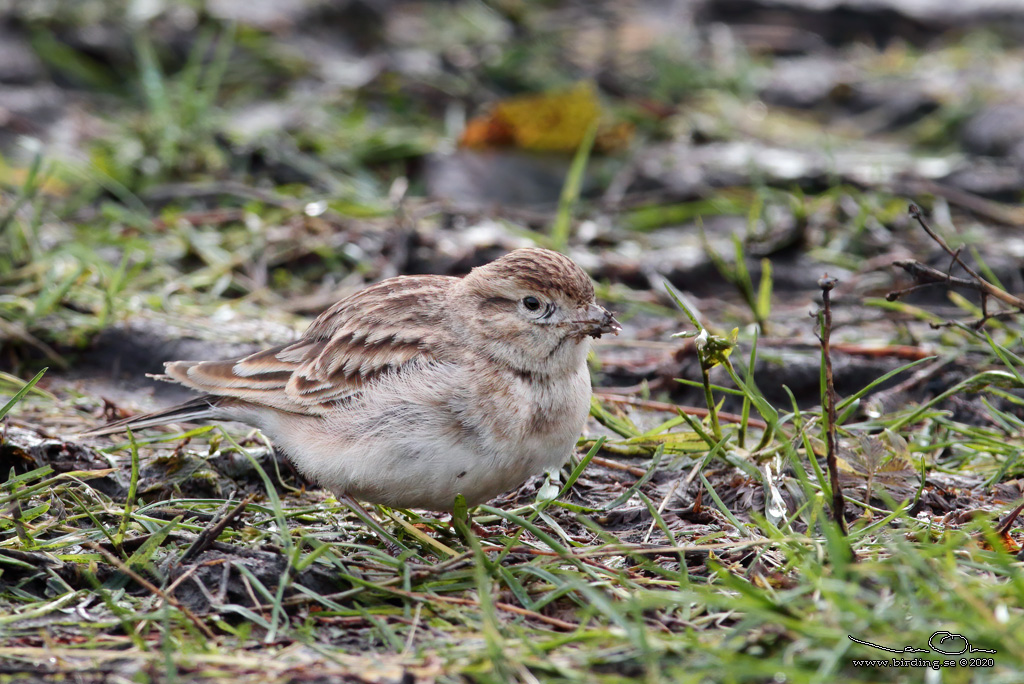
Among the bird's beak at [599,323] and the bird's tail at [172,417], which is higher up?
the bird's beak at [599,323]

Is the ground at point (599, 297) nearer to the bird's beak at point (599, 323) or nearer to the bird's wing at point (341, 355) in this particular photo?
the bird's wing at point (341, 355)

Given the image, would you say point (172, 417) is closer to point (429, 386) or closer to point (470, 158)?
point (429, 386)

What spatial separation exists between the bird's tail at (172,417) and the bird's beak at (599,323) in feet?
5.54

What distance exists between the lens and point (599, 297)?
718cm

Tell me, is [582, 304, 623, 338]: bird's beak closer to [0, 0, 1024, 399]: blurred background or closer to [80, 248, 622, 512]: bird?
[80, 248, 622, 512]: bird

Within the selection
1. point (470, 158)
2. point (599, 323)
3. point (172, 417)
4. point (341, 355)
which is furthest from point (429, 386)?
point (470, 158)

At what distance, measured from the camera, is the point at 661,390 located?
19.9 feet

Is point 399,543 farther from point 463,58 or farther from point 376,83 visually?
point 463,58

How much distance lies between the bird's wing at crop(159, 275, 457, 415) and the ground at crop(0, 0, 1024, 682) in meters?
0.34

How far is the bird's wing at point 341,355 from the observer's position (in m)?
4.68

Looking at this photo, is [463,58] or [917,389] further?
[463,58]

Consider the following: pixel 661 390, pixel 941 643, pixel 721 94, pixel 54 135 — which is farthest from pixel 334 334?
pixel 721 94

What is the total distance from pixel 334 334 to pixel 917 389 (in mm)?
3010
